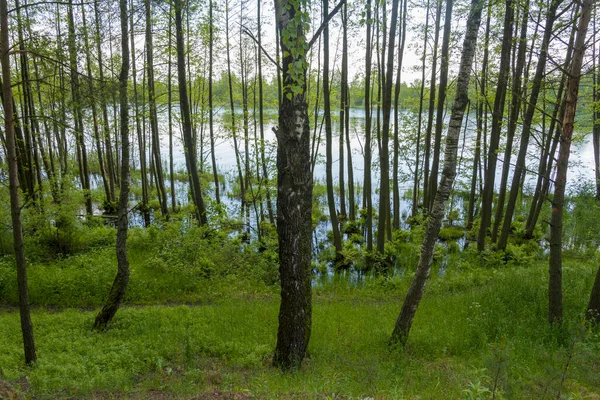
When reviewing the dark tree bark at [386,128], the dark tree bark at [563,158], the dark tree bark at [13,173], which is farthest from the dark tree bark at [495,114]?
Answer: the dark tree bark at [13,173]

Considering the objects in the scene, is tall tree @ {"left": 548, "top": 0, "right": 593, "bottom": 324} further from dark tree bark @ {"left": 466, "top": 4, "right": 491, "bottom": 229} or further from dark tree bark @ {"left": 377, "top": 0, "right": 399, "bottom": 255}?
dark tree bark @ {"left": 466, "top": 4, "right": 491, "bottom": 229}

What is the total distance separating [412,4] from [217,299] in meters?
10.4

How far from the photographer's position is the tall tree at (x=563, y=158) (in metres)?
5.18

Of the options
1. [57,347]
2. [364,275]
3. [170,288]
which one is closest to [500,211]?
[364,275]

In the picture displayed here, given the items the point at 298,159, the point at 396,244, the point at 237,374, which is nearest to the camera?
the point at 298,159

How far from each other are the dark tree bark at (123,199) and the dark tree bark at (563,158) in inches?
269

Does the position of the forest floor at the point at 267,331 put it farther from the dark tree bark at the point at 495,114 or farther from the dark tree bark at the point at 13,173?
the dark tree bark at the point at 495,114

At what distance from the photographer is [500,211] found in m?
12.1

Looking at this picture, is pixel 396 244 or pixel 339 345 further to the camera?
pixel 396 244

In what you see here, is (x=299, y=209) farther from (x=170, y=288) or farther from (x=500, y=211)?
(x=500, y=211)

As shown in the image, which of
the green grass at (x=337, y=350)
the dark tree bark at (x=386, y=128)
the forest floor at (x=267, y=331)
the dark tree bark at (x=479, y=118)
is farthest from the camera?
the dark tree bark at (x=479, y=118)

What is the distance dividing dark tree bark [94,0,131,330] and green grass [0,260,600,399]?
0.37m

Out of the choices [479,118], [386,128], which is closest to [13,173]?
[386,128]

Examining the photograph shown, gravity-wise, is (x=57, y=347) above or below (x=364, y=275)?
above
